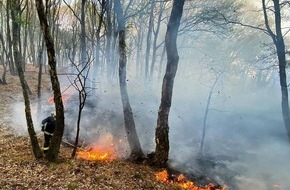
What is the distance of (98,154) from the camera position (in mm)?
11336

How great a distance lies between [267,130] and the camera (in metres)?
21.2

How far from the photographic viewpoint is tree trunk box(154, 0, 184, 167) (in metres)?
9.94

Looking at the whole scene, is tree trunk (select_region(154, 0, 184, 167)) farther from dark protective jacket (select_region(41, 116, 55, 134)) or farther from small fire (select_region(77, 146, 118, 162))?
dark protective jacket (select_region(41, 116, 55, 134))

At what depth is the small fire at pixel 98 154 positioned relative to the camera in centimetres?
1061

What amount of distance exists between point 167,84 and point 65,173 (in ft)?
15.4

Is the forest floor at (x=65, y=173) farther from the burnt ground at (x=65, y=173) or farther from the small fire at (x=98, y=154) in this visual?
the small fire at (x=98, y=154)

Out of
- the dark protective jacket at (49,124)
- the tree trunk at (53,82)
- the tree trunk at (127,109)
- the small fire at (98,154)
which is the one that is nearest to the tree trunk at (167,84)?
the tree trunk at (127,109)

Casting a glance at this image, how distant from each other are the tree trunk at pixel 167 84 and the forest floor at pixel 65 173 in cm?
82

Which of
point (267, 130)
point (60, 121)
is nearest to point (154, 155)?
point (60, 121)

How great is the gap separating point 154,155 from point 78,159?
2940mm

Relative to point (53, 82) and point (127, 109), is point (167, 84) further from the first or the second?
point (53, 82)

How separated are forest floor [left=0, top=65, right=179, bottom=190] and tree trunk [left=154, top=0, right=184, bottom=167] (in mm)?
818

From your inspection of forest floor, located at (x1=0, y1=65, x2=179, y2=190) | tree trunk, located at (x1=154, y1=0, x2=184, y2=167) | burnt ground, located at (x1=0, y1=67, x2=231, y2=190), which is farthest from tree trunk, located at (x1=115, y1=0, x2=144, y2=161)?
tree trunk, located at (x1=154, y1=0, x2=184, y2=167)

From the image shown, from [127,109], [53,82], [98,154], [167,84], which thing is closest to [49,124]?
[53,82]
